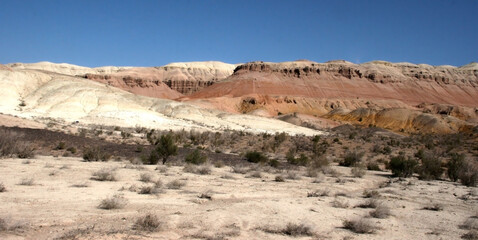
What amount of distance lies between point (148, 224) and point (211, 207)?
2662 mm

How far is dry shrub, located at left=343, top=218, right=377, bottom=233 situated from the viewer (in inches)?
331

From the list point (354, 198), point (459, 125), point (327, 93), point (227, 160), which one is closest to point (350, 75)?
point (327, 93)

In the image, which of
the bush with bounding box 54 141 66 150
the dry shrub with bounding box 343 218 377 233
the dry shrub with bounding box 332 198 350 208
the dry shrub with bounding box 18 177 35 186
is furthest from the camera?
the bush with bounding box 54 141 66 150

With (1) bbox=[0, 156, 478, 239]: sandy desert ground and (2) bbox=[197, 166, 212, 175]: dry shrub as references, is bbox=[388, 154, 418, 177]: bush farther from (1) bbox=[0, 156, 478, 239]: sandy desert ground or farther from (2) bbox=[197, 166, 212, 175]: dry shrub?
(2) bbox=[197, 166, 212, 175]: dry shrub

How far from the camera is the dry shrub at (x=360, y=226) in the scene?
8.41 metres

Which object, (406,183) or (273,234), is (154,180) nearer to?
(273,234)

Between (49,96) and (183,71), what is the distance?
13962 cm

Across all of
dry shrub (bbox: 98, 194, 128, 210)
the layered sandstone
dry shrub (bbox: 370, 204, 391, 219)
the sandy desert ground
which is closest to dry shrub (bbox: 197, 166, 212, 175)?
the sandy desert ground

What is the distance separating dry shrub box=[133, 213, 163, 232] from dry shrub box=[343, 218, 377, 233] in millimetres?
3987

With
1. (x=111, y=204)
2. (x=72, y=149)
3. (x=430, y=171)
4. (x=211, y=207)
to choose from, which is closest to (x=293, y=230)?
(x=211, y=207)

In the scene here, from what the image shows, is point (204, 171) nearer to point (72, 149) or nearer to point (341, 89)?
point (72, 149)

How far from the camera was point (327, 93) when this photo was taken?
400 feet

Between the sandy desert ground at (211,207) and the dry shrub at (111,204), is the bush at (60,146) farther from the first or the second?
the dry shrub at (111,204)

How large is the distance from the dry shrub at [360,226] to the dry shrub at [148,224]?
3987mm
